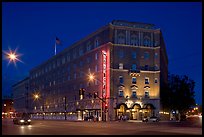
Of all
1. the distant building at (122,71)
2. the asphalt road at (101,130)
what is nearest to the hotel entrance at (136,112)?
the distant building at (122,71)

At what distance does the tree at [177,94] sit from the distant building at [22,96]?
247 ft

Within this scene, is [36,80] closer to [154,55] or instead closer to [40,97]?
[40,97]

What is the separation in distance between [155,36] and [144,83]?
1249cm

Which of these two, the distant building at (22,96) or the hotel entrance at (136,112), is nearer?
the hotel entrance at (136,112)

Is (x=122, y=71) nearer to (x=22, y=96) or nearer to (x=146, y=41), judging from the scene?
(x=146, y=41)

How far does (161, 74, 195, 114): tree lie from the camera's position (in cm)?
9531

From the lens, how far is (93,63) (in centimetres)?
9506

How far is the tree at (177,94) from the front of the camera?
95312 mm

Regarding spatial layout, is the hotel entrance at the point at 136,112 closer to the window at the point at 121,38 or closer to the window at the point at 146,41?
the window at the point at 146,41

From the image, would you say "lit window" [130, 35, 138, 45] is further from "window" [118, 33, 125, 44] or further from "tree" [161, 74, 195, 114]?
"tree" [161, 74, 195, 114]

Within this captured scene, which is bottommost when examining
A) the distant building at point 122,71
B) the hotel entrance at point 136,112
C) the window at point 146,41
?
the hotel entrance at point 136,112

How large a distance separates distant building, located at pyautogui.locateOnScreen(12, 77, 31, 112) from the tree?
75332 mm

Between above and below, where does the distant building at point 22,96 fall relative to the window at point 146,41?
below

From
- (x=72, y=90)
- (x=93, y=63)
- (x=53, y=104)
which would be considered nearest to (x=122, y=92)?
(x=93, y=63)
